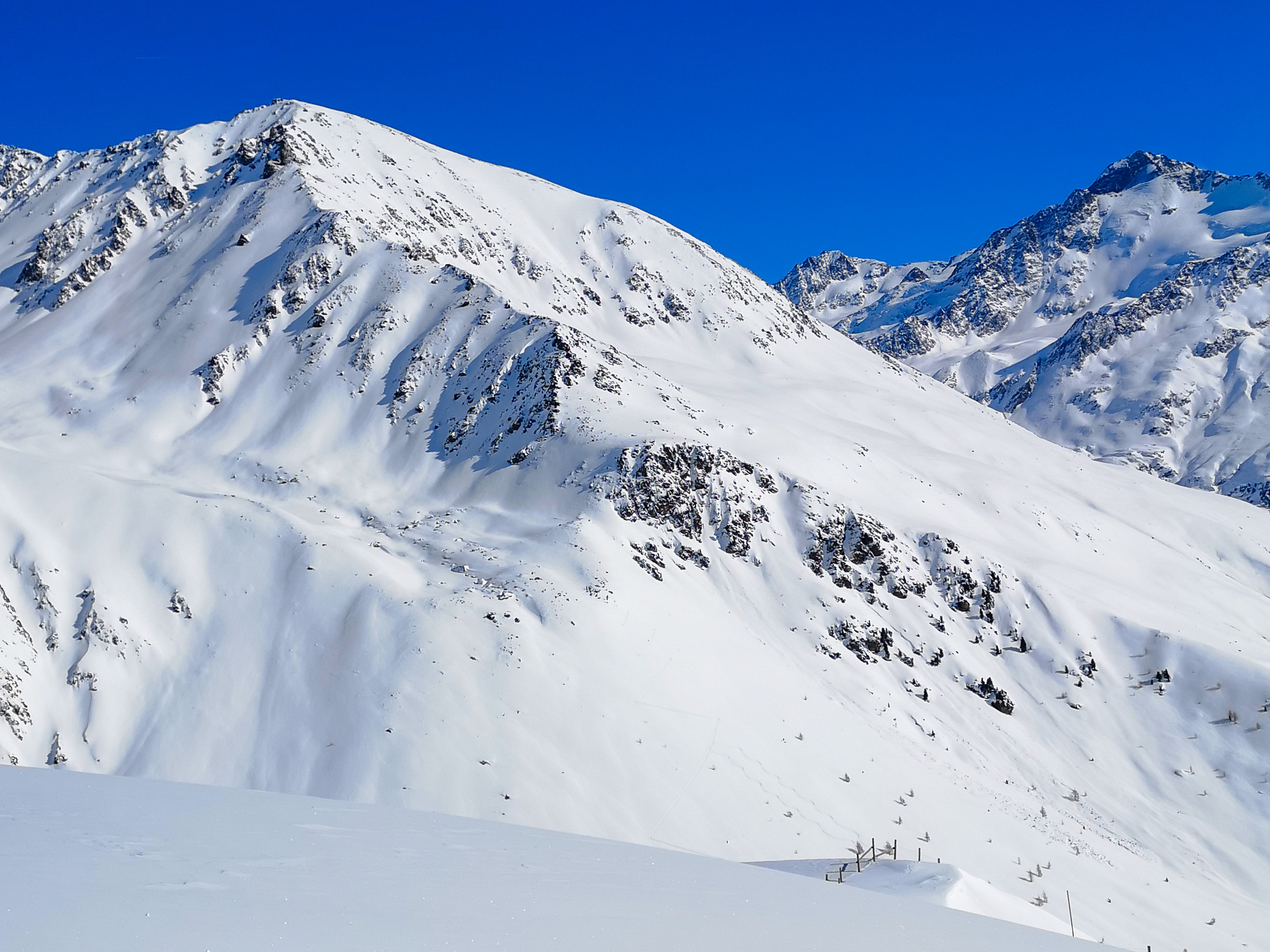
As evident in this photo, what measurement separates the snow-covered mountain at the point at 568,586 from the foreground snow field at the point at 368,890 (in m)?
20.0

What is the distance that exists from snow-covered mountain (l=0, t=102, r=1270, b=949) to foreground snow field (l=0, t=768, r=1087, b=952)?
2004cm

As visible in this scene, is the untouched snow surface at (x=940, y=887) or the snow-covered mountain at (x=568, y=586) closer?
the untouched snow surface at (x=940, y=887)

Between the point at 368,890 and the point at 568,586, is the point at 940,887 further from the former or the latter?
the point at 568,586

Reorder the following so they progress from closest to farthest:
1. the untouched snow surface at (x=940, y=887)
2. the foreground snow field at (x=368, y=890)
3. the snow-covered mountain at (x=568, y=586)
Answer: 1. the foreground snow field at (x=368, y=890)
2. the untouched snow surface at (x=940, y=887)
3. the snow-covered mountain at (x=568, y=586)

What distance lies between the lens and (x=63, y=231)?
8200 cm

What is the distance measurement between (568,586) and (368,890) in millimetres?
32149

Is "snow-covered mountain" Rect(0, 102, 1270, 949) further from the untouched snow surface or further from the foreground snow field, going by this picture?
the foreground snow field

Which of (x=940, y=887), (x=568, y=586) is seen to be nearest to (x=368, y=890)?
(x=940, y=887)

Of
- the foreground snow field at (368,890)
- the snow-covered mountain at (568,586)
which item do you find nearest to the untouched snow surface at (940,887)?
the foreground snow field at (368,890)

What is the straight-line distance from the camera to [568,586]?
38.3 meters

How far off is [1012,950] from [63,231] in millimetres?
97932

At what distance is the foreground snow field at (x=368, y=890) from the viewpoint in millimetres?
5262

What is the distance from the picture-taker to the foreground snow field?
526 cm

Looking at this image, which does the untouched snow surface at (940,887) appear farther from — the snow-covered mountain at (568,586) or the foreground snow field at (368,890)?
the snow-covered mountain at (568,586)
